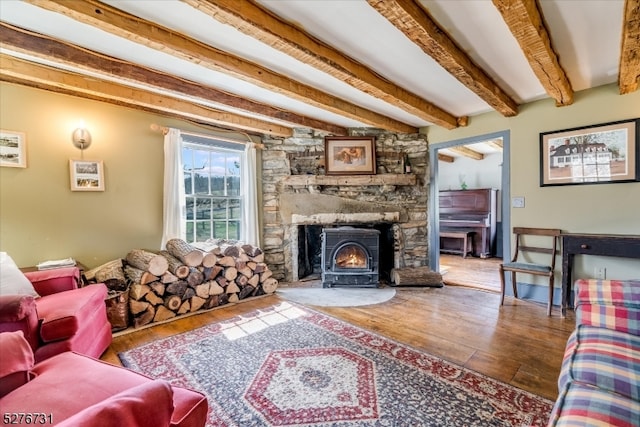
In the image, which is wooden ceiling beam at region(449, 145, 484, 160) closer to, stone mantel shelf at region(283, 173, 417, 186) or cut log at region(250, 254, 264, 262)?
stone mantel shelf at region(283, 173, 417, 186)

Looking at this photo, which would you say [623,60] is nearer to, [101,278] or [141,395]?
[141,395]

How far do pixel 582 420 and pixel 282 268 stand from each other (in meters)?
3.72

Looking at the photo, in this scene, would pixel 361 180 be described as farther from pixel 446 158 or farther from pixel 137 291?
pixel 446 158

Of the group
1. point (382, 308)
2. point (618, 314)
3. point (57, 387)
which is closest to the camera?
point (57, 387)

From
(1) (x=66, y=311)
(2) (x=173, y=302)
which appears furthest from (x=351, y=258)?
(1) (x=66, y=311)

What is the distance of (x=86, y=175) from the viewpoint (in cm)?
294

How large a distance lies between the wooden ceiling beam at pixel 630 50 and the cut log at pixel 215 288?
392 centimetres

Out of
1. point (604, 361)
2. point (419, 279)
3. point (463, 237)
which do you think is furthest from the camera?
point (463, 237)

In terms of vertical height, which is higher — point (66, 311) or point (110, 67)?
point (110, 67)

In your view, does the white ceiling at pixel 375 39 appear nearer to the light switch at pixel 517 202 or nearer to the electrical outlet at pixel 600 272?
the light switch at pixel 517 202

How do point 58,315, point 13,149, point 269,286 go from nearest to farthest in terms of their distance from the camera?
point 58,315 < point 13,149 < point 269,286

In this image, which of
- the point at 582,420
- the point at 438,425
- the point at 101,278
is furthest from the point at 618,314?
the point at 101,278

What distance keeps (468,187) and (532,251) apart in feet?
12.2

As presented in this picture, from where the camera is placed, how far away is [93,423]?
733 mm
